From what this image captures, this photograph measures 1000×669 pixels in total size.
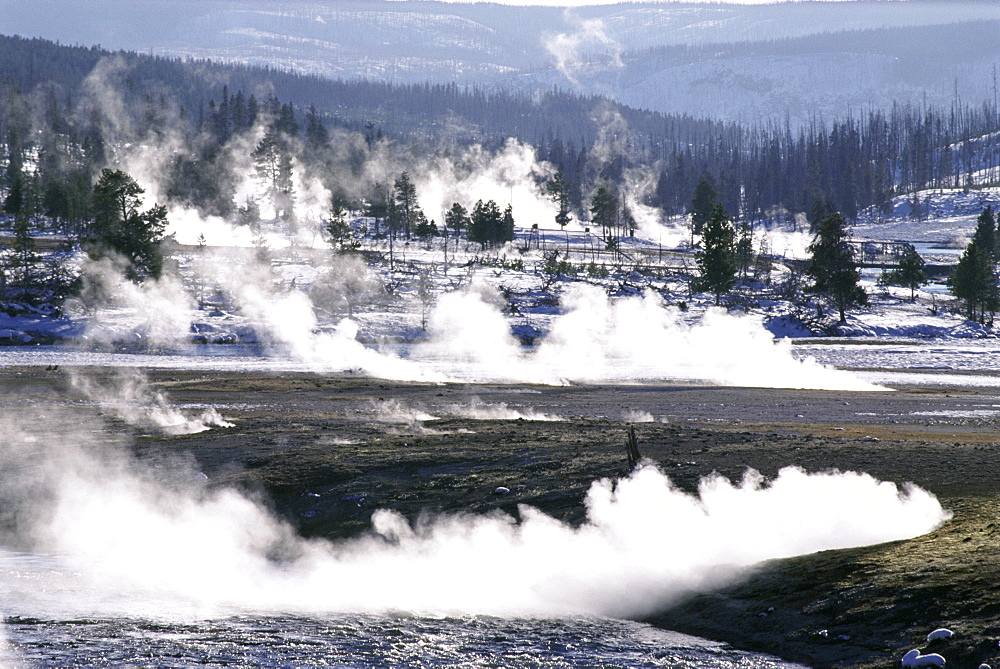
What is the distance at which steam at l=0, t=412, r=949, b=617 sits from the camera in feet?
36.5

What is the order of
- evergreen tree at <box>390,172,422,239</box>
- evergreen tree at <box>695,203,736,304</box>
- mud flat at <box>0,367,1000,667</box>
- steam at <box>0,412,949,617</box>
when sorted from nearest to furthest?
mud flat at <box>0,367,1000,667</box> < steam at <box>0,412,949,617</box> < evergreen tree at <box>695,203,736,304</box> < evergreen tree at <box>390,172,422,239</box>

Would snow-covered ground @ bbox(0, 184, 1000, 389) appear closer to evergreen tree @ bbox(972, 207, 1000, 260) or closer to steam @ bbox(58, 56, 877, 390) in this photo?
steam @ bbox(58, 56, 877, 390)

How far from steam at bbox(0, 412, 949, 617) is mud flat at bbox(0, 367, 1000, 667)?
0.57 meters

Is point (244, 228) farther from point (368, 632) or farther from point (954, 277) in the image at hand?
point (368, 632)

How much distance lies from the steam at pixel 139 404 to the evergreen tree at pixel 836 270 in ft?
162

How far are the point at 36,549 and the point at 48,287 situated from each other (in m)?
52.1

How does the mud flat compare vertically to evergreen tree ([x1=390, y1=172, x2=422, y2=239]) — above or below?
below

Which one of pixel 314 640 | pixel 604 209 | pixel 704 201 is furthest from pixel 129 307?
pixel 604 209

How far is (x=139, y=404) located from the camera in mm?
28375

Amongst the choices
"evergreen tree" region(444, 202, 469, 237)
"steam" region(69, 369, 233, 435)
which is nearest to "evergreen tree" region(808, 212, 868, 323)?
"evergreen tree" region(444, 202, 469, 237)

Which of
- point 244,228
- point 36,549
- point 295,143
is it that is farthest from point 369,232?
point 36,549

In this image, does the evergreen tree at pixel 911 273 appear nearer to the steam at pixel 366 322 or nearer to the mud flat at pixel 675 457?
the steam at pixel 366 322

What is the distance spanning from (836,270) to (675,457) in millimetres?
54138

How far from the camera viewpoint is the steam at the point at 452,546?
1112 cm
